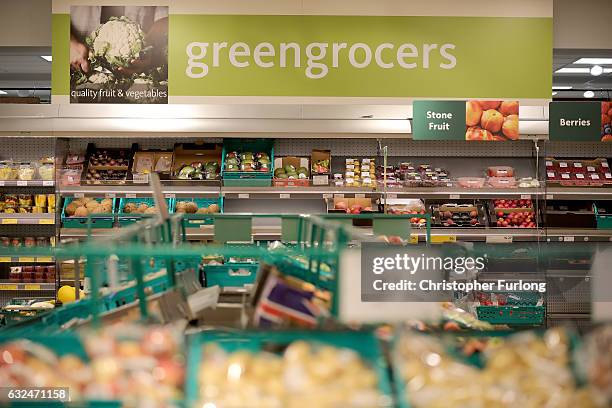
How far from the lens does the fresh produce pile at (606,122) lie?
5.92 m

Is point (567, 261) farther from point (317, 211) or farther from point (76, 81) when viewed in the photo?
point (76, 81)

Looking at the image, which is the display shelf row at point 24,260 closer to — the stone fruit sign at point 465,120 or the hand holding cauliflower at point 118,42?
the hand holding cauliflower at point 118,42

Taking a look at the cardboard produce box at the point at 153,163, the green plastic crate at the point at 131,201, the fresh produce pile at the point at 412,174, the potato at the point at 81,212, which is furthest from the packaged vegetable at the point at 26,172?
the fresh produce pile at the point at 412,174

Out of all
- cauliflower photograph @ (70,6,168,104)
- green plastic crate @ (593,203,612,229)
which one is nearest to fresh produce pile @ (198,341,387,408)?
cauliflower photograph @ (70,6,168,104)

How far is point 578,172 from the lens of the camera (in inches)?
282

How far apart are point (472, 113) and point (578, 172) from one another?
1.81 meters

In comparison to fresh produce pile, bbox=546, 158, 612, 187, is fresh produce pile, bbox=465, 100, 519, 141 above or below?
above

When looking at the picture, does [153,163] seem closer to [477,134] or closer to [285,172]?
[285,172]

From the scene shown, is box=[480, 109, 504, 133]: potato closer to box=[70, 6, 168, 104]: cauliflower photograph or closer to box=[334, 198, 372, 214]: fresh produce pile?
box=[334, 198, 372, 214]: fresh produce pile

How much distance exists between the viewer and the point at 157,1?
6891 mm

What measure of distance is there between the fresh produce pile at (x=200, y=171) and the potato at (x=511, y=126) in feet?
9.11

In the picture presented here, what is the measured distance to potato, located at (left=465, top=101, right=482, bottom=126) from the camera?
19.9 feet

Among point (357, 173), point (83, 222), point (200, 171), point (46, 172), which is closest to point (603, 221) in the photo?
point (357, 173)

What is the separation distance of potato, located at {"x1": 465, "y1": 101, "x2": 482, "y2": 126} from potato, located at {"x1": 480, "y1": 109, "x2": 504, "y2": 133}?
0.04 metres
